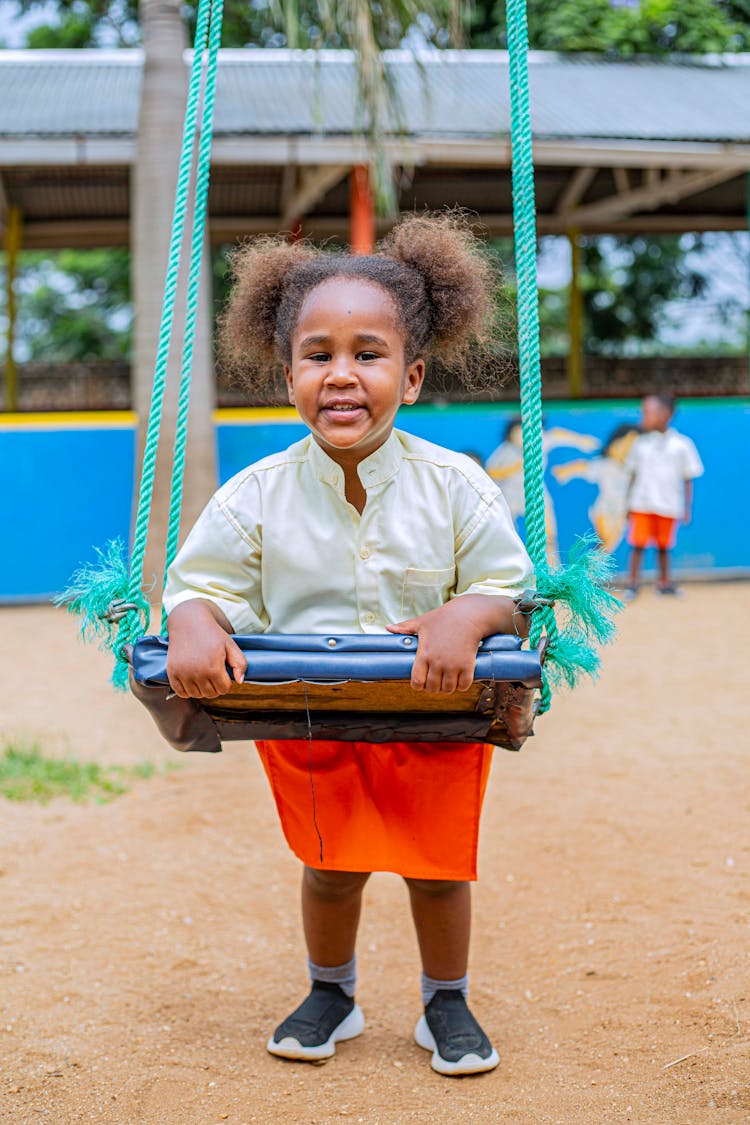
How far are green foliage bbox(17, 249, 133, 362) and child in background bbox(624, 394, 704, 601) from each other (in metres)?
11.6

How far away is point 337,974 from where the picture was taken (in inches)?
92.8

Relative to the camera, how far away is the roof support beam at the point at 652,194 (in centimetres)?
1027

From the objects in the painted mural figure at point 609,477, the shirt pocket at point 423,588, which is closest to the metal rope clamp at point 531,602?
Result: the shirt pocket at point 423,588

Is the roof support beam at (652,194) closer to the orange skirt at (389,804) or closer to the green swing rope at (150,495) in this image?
the green swing rope at (150,495)

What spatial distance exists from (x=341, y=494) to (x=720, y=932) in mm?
1568

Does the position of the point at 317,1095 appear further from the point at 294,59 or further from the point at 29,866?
the point at 294,59

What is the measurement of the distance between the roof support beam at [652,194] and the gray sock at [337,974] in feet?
29.7

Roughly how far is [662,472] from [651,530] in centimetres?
46

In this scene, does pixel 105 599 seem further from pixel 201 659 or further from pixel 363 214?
pixel 363 214

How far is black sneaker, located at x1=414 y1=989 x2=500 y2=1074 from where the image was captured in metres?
2.20

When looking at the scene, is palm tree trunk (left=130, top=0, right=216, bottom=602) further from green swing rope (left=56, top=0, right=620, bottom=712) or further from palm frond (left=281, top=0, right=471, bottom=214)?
green swing rope (left=56, top=0, right=620, bottom=712)

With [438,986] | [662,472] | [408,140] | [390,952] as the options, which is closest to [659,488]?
[662,472]

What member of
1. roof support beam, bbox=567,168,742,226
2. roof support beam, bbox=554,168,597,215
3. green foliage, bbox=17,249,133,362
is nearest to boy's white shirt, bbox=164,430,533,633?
roof support beam, bbox=567,168,742,226

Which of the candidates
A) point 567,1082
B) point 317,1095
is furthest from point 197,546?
point 567,1082
